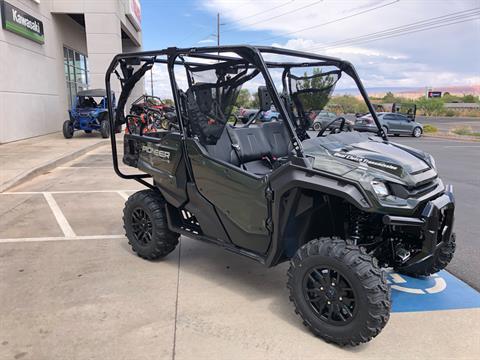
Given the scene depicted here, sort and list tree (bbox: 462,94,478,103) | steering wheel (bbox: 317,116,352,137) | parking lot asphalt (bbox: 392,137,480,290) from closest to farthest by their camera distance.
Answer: steering wheel (bbox: 317,116,352,137), parking lot asphalt (bbox: 392,137,480,290), tree (bbox: 462,94,478,103)

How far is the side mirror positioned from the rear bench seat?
1.37 ft

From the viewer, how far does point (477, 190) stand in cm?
816

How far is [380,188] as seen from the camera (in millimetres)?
2754

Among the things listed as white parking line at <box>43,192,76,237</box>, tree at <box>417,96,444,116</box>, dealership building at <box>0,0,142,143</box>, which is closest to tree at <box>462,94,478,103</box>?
tree at <box>417,96,444,116</box>

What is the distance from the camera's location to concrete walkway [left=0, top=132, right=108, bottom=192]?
862cm

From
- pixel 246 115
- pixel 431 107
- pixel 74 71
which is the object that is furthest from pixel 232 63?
pixel 431 107

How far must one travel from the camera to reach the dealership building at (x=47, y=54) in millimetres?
14539

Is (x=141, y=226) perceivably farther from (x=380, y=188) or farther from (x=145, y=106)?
(x=380, y=188)

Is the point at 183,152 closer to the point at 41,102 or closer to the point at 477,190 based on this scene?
the point at 477,190

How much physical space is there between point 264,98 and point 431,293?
7.35ft

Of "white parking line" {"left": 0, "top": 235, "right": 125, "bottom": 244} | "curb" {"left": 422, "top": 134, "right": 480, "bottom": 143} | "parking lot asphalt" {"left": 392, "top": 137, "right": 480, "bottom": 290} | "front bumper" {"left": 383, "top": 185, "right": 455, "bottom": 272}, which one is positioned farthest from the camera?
"curb" {"left": 422, "top": 134, "right": 480, "bottom": 143}

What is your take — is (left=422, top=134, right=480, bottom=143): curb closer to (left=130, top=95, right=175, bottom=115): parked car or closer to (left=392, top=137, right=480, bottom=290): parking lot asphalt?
(left=392, top=137, right=480, bottom=290): parking lot asphalt

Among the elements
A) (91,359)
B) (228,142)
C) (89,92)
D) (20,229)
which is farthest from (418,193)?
(89,92)

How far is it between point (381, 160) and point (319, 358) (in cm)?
139
